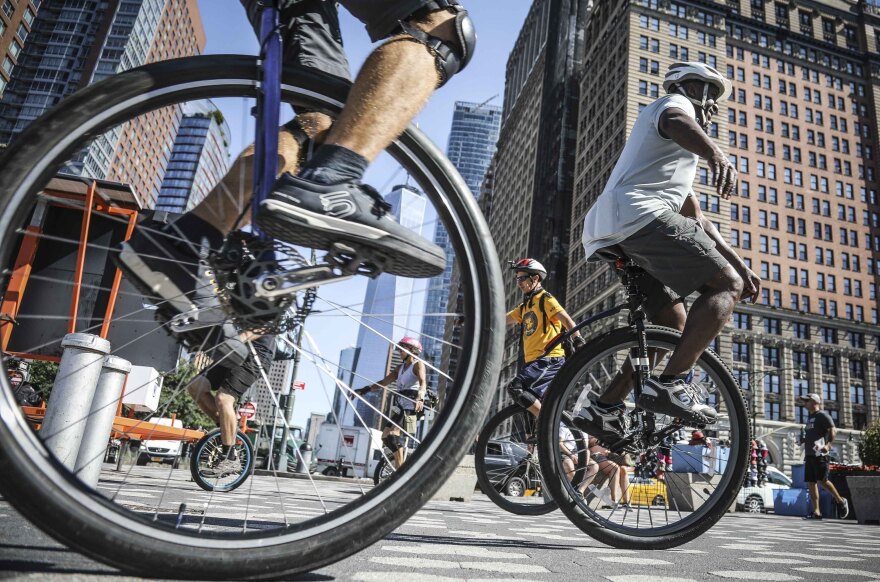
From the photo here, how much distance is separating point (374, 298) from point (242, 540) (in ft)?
2.15

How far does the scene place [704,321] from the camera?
238 cm

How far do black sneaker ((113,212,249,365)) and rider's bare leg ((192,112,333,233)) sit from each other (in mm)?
45

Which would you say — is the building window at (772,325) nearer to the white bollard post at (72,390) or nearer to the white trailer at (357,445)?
the white trailer at (357,445)

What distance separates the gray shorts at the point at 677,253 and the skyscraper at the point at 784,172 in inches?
2149

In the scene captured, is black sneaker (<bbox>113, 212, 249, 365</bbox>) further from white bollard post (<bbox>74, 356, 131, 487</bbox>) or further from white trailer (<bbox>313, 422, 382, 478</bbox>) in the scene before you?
white bollard post (<bbox>74, 356, 131, 487</bbox>)

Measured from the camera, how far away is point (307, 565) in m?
1.12

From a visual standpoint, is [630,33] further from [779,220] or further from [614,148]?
[779,220]

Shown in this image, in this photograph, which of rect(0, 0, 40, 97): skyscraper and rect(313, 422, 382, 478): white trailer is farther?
rect(0, 0, 40, 97): skyscraper

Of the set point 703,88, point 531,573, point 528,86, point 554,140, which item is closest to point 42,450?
point 531,573

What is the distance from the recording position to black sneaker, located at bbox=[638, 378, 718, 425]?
233 centimetres

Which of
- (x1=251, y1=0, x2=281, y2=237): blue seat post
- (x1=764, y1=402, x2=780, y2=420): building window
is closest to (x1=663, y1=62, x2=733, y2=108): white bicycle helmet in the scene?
(x1=251, y1=0, x2=281, y2=237): blue seat post

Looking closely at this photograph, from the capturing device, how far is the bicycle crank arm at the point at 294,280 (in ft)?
4.19

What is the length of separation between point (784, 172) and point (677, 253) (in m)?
77.5

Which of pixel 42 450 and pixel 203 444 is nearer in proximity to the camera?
pixel 42 450
